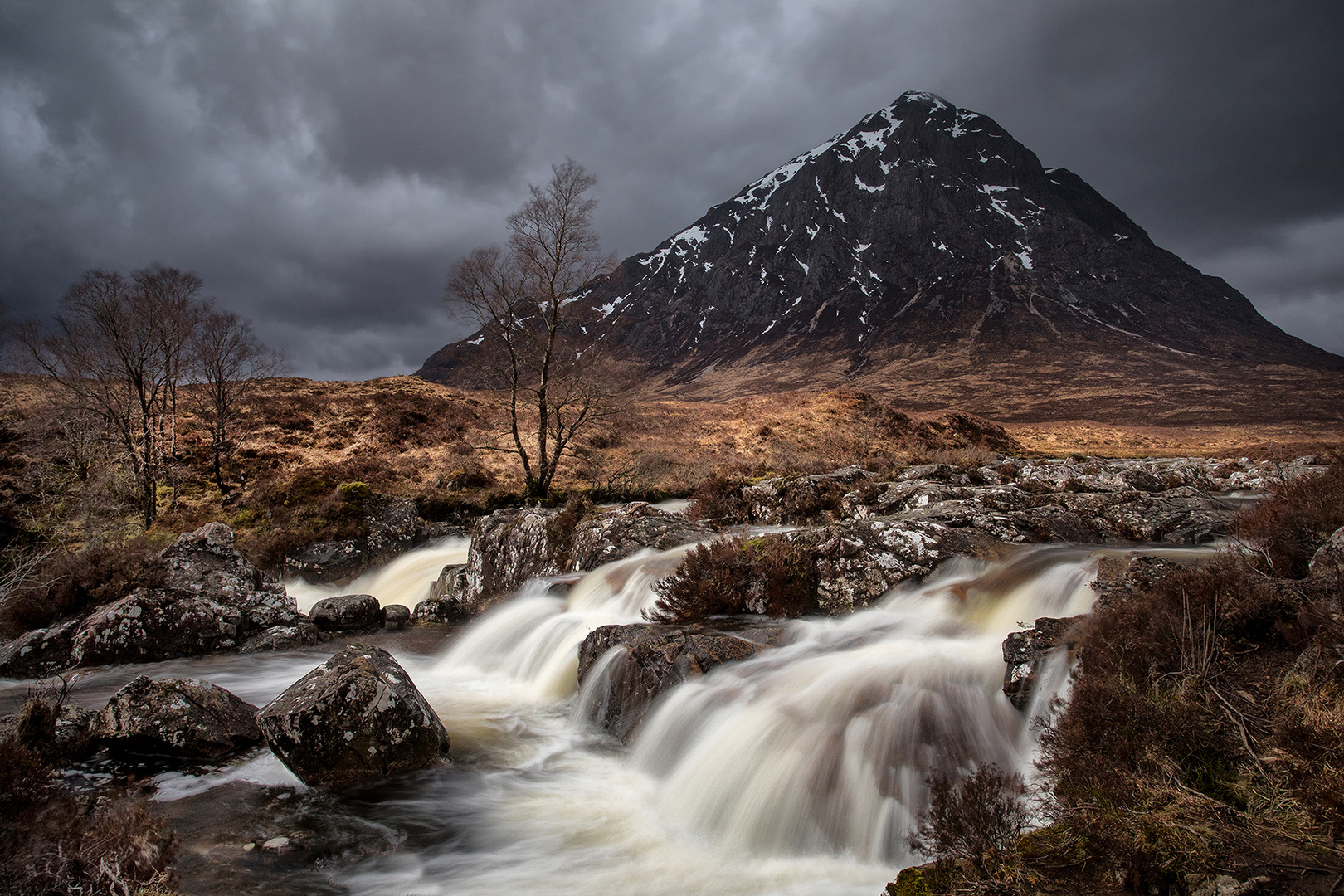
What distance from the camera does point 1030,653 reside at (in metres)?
6.05

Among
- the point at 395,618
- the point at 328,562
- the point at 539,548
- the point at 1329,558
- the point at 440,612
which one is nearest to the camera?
the point at 1329,558

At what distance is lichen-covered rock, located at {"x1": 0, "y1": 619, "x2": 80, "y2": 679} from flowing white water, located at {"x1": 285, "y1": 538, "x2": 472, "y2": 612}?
494 centimetres

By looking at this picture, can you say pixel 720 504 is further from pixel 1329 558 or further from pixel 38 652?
pixel 38 652

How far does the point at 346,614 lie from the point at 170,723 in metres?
7.02

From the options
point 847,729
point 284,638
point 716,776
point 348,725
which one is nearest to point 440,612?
point 284,638

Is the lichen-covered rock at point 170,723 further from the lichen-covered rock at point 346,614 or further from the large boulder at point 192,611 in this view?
the lichen-covered rock at point 346,614

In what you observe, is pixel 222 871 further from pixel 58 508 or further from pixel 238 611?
pixel 58 508

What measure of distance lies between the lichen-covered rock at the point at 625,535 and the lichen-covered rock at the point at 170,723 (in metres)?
7.32

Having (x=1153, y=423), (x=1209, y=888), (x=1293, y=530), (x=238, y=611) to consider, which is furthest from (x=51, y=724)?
(x=1153, y=423)

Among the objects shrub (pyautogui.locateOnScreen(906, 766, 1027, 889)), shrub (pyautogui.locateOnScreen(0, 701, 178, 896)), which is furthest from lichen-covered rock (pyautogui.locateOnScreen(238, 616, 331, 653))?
shrub (pyautogui.locateOnScreen(906, 766, 1027, 889))

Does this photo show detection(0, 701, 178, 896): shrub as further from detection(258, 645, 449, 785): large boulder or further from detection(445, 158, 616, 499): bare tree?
detection(445, 158, 616, 499): bare tree

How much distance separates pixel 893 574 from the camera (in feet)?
31.5

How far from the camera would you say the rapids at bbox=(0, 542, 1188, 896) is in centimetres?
504

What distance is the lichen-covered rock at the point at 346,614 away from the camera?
12.9 meters
